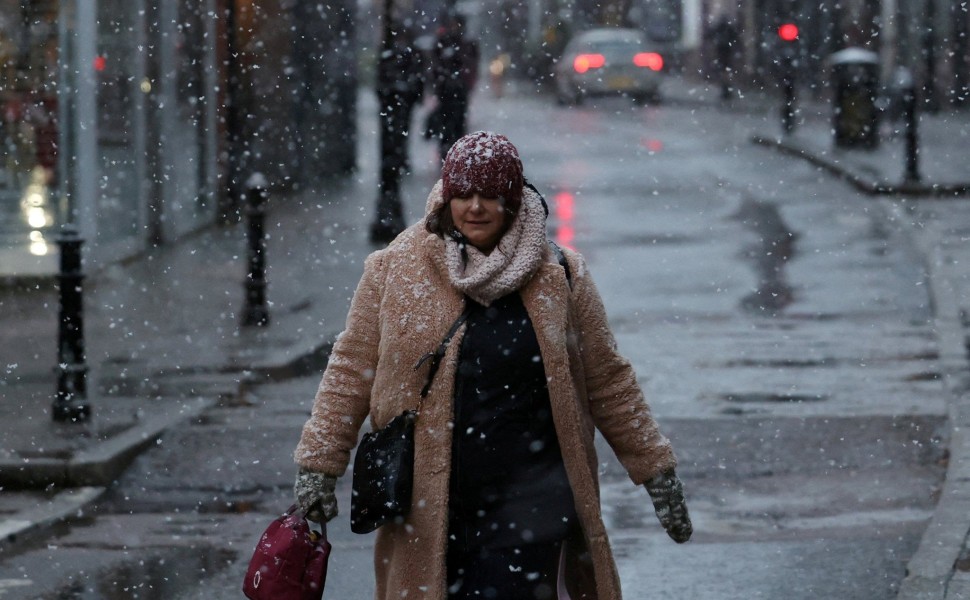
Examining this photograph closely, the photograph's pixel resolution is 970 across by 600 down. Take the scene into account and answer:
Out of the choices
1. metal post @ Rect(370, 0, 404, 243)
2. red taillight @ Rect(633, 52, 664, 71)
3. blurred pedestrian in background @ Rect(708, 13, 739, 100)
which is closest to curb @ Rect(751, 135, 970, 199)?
metal post @ Rect(370, 0, 404, 243)

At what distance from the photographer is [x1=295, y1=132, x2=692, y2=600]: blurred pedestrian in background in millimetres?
4191

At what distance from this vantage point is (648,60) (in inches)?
1572

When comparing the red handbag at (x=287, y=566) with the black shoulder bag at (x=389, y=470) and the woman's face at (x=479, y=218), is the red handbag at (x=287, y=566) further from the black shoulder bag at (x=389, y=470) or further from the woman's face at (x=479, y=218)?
the woman's face at (x=479, y=218)

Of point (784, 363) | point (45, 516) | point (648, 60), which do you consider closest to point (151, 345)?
point (45, 516)

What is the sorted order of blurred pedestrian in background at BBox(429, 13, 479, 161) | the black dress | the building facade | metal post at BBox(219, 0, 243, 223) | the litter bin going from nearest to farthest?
the black dress < the building facade < metal post at BBox(219, 0, 243, 223) < blurred pedestrian in background at BBox(429, 13, 479, 161) < the litter bin

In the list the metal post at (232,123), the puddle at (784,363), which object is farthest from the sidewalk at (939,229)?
the metal post at (232,123)

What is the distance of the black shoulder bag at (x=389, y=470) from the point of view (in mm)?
4184

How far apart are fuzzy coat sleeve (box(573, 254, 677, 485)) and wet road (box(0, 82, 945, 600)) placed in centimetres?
195

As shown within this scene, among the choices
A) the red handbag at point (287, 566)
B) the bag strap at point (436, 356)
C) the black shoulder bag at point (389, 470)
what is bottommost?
the red handbag at point (287, 566)

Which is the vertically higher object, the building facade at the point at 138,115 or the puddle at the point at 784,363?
the building facade at the point at 138,115

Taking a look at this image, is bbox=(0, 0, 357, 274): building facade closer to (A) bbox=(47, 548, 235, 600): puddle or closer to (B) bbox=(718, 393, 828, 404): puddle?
(B) bbox=(718, 393, 828, 404): puddle

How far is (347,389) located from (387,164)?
455 inches

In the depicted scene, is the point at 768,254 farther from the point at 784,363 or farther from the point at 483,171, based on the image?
the point at 483,171

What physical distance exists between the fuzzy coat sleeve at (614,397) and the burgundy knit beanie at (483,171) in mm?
304
